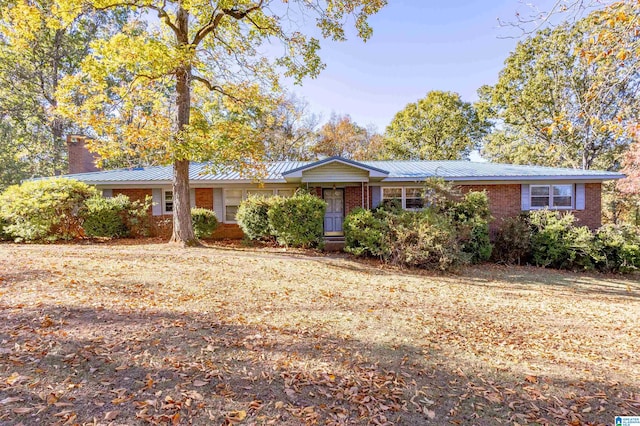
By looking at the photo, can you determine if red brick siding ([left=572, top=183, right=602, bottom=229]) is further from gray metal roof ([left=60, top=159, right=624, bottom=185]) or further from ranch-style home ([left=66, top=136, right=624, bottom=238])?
gray metal roof ([left=60, top=159, right=624, bottom=185])

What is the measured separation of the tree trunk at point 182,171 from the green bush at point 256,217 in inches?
81.4

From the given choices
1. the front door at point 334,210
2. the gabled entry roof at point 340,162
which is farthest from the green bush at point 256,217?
the front door at point 334,210

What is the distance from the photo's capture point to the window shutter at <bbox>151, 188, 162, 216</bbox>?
13.8 metres

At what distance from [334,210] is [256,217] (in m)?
3.97

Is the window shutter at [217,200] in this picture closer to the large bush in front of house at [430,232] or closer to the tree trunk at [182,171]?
the tree trunk at [182,171]

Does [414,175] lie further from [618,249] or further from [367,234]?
[618,249]

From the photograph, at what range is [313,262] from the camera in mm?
9258

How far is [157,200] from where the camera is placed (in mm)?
13812

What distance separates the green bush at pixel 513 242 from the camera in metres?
11.3

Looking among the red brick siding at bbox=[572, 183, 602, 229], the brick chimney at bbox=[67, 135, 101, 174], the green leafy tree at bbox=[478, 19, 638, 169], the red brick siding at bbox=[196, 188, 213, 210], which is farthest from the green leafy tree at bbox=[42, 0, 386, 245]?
the green leafy tree at bbox=[478, 19, 638, 169]

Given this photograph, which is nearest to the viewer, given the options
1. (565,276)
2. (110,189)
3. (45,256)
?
(45,256)

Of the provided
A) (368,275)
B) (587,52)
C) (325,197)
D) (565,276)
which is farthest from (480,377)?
(325,197)

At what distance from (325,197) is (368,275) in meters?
6.40

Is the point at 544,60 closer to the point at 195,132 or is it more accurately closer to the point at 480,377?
the point at 195,132
